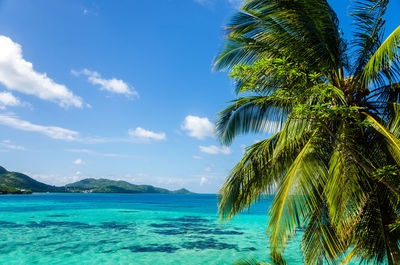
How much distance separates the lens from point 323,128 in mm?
3568

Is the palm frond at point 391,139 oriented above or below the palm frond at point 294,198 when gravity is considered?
above

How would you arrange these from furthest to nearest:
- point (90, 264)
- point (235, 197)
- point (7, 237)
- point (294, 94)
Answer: point (7, 237)
point (90, 264)
point (235, 197)
point (294, 94)

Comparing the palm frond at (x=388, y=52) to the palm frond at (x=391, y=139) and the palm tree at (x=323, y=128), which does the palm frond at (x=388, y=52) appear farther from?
the palm frond at (x=391, y=139)

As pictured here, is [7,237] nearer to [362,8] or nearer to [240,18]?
[240,18]

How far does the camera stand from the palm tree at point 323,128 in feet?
9.85

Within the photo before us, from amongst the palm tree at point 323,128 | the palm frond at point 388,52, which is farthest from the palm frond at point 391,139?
the palm frond at point 388,52

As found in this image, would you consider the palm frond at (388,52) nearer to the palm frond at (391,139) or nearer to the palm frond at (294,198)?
the palm frond at (391,139)

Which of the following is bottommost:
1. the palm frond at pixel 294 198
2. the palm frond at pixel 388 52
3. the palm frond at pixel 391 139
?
the palm frond at pixel 294 198

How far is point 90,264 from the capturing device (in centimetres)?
1120

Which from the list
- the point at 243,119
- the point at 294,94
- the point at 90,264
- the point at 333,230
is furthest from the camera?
the point at 90,264

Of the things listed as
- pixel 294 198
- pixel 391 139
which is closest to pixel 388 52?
pixel 391 139

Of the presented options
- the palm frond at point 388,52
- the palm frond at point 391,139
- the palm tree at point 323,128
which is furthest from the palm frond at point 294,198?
the palm frond at point 388,52

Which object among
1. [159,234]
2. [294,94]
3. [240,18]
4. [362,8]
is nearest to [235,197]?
[294,94]

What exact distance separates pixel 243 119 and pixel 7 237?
1842cm
